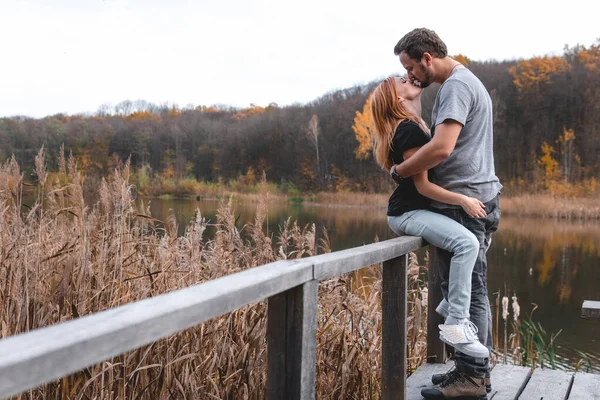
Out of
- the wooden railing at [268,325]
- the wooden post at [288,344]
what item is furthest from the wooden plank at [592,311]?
the wooden post at [288,344]

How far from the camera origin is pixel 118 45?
88.7ft

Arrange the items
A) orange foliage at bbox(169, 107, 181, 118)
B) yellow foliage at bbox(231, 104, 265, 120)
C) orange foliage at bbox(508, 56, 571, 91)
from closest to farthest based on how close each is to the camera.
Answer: orange foliage at bbox(508, 56, 571, 91) < orange foliage at bbox(169, 107, 181, 118) < yellow foliage at bbox(231, 104, 265, 120)

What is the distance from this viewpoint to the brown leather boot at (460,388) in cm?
212

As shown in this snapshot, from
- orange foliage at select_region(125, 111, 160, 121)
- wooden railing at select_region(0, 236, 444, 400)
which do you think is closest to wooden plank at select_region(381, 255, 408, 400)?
wooden railing at select_region(0, 236, 444, 400)

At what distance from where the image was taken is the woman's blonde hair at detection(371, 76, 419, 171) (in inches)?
86.9

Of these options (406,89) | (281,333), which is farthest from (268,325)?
(406,89)

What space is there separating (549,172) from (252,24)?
20781 mm

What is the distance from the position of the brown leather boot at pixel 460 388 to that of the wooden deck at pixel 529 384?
11cm

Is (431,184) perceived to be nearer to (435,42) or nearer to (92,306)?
(435,42)

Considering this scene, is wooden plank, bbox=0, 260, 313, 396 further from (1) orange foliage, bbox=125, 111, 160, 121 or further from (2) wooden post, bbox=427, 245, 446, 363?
(1) orange foliage, bbox=125, 111, 160, 121

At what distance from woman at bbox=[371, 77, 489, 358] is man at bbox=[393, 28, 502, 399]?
0.06 metres

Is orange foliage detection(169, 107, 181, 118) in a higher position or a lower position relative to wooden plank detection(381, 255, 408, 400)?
higher

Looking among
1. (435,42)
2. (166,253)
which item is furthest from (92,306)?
(435,42)

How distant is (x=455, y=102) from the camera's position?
6.76ft
